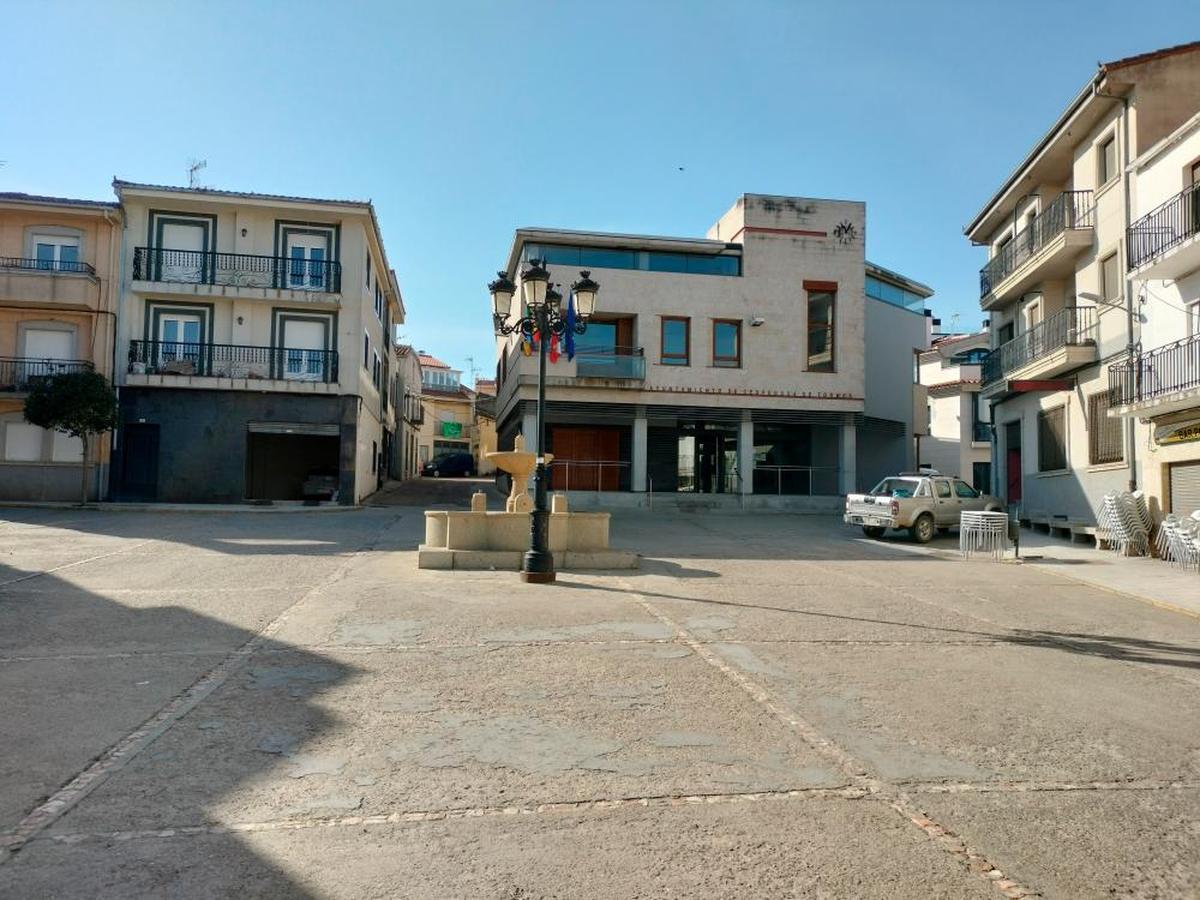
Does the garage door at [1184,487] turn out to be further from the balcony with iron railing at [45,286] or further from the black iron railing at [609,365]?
the balcony with iron railing at [45,286]

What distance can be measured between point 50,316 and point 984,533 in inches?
1021

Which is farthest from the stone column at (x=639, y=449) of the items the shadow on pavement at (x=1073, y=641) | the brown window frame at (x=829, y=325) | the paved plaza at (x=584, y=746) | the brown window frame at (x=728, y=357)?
the shadow on pavement at (x=1073, y=641)

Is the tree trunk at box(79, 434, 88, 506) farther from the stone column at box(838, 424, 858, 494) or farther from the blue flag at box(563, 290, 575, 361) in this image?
the stone column at box(838, 424, 858, 494)

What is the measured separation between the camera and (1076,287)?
20.8 m

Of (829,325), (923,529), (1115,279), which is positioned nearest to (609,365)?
(829,325)

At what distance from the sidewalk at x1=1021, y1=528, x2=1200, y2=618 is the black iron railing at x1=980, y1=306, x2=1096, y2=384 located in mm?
4881

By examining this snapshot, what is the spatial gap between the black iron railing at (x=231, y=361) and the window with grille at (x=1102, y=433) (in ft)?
67.8

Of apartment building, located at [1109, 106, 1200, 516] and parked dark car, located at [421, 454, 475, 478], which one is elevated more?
apartment building, located at [1109, 106, 1200, 516]

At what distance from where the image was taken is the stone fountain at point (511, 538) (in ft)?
41.1

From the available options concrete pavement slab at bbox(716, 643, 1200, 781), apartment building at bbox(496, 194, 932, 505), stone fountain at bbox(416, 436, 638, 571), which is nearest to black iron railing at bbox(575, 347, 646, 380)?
apartment building at bbox(496, 194, 932, 505)

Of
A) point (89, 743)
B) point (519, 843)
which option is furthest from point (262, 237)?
point (519, 843)

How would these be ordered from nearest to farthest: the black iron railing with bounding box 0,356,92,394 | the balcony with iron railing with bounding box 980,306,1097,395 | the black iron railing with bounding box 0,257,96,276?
the balcony with iron railing with bounding box 980,306,1097,395 < the black iron railing with bounding box 0,356,92,394 < the black iron railing with bounding box 0,257,96,276

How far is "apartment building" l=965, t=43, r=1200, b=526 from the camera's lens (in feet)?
58.4

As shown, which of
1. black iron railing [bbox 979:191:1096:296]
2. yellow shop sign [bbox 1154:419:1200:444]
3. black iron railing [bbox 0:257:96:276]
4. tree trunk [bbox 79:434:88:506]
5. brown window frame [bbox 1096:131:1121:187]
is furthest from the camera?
black iron railing [bbox 0:257:96:276]
